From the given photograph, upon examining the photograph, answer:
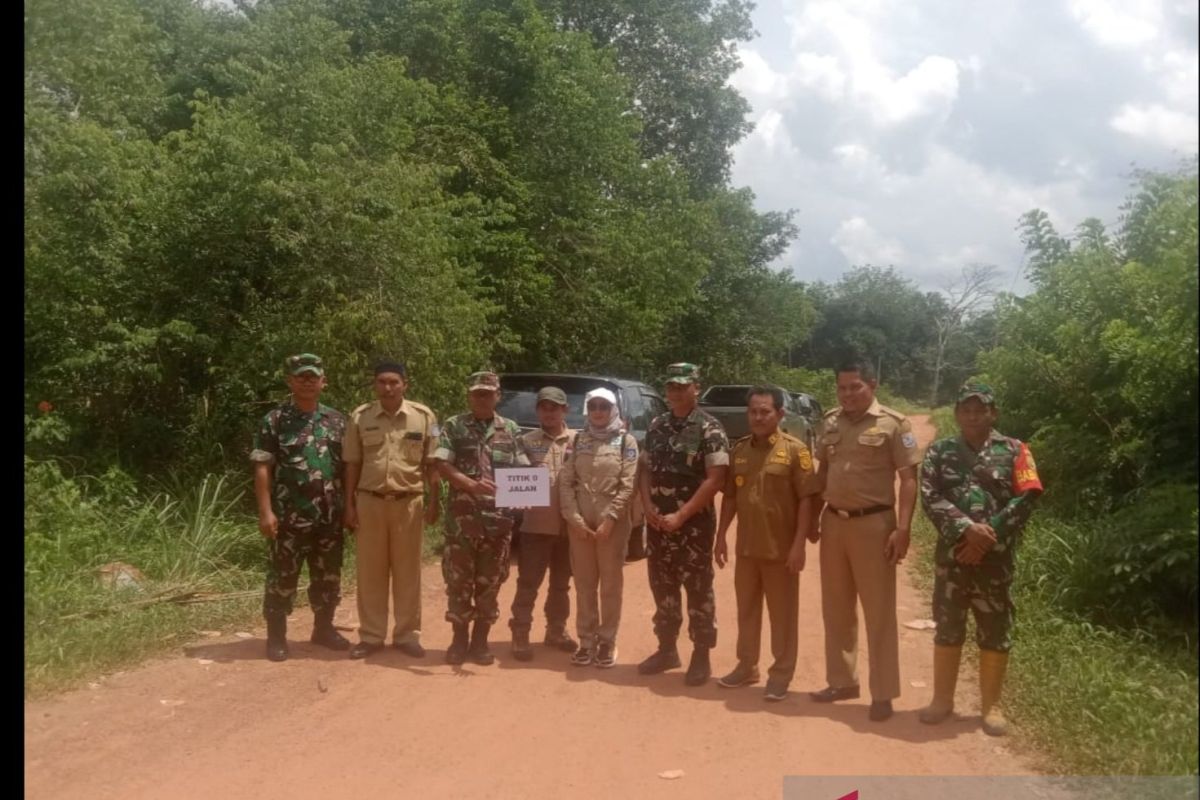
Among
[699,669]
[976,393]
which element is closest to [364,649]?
[699,669]

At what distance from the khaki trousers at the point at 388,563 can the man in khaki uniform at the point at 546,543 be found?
24.9 inches

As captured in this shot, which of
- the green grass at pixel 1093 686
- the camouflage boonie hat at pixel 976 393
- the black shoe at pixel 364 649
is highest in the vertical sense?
the camouflage boonie hat at pixel 976 393

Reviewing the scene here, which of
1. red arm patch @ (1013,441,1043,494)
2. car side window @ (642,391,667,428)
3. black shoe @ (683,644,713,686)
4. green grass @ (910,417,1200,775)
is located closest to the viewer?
green grass @ (910,417,1200,775)

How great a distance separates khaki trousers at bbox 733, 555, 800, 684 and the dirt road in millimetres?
210

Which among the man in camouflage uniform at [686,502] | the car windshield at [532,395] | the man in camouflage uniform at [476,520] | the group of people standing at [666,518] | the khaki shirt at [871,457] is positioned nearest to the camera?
the group of people standing at [666,518]

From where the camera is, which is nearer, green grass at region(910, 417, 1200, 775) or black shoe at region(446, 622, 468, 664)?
green grass at region(910, 417, 1200, 775)

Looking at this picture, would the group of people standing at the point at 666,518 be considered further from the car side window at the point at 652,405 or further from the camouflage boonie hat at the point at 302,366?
the car side window at the point at 652,405

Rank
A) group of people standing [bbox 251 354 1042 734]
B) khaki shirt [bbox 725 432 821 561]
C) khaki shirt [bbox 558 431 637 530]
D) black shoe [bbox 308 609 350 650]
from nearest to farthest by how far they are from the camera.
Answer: group of people standing [bbox 251 354 1042 734], khaki shirt [bbox 725 432 821 561], khaki shirt [bbox 558 431 637 530], black shoe [bbox 308 609 350 650]

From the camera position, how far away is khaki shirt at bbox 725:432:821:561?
17.2ft

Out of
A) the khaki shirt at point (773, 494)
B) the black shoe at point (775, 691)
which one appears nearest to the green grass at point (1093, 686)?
the black shoe at point (775, 691)

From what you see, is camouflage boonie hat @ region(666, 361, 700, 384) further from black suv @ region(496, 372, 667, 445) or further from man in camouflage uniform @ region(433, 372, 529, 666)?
black suv @ region(496, 372, 667, 445)

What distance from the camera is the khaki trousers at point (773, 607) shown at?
531 centimetres

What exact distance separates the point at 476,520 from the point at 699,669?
154cm

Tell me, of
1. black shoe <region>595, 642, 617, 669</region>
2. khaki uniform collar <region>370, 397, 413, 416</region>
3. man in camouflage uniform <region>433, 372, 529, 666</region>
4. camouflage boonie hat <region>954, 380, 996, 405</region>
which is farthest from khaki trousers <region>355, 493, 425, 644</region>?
camouflage boonie hat <region>954, 380, 996, 405</region>
